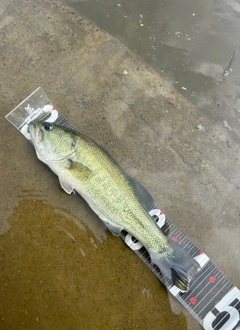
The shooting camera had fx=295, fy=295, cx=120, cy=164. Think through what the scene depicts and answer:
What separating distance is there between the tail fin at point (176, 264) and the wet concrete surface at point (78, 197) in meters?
0.28

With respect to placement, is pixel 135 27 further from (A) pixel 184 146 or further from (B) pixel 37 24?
(A) pixel 184 146

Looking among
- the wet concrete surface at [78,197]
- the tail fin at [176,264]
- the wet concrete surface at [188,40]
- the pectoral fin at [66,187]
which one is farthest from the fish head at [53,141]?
the wet concrete surface at [188,40]

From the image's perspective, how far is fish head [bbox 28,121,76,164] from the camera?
3139mm

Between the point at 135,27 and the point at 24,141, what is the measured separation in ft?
7.44

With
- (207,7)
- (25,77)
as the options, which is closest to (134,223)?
(25,77)

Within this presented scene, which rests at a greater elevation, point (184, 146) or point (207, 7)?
point (207, 7)

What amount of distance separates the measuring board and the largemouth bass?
16 centimetres

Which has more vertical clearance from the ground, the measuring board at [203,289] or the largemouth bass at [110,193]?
the largemouth bass at [110,193]

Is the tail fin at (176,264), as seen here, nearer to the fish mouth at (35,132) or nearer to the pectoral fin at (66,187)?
the pectoral fin at (66,187)

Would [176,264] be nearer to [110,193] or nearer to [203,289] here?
[203,289]

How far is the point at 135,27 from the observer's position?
166 inches

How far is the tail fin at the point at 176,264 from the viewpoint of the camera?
3055 millimetres

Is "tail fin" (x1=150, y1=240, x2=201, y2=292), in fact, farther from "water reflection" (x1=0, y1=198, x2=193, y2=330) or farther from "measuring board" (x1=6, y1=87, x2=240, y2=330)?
"water reflection" (x1=0, y1=198, x2=193, y2=330)

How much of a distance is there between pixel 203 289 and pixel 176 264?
542mm
